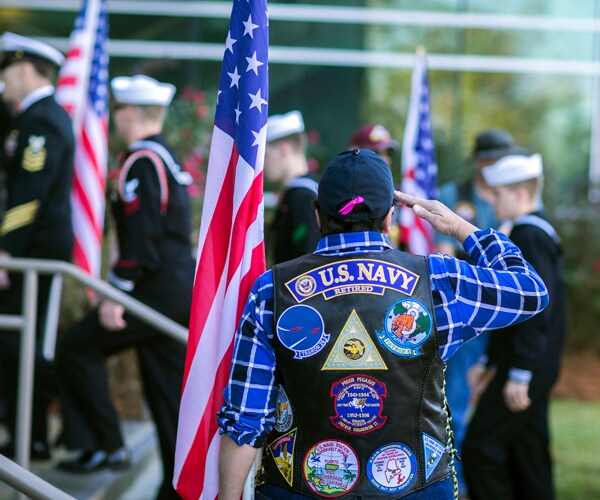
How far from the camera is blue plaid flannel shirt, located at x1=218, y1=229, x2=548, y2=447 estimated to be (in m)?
2.67

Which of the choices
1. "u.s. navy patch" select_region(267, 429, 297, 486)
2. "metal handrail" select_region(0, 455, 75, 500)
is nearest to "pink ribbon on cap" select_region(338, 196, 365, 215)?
"u.s. navy patch" select_region(267, 429, 297, 486)

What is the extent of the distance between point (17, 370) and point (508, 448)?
8.75ft

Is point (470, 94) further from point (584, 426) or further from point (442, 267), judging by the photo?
point (442, 267)

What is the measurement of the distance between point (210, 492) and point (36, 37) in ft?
43.3

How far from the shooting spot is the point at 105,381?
5.33 m

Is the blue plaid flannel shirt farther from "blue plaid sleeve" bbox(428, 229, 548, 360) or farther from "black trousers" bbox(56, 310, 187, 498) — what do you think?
"black trousers" bbox(56, 310, 187, 498)

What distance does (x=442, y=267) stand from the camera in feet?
8.98

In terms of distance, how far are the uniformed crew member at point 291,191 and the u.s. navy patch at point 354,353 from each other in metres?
2.36

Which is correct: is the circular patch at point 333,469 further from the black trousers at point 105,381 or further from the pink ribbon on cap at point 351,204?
the black trousers at point 105,381

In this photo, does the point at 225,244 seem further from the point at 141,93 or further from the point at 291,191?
the point at 141,93

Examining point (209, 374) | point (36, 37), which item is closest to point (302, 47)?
point (36, 37)

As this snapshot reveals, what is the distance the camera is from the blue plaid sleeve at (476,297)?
8.89 ft

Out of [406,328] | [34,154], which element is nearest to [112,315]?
[34,154]

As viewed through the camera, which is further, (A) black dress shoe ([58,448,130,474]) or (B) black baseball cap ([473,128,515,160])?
(B) black baseball cap ([473,128,515,160])
